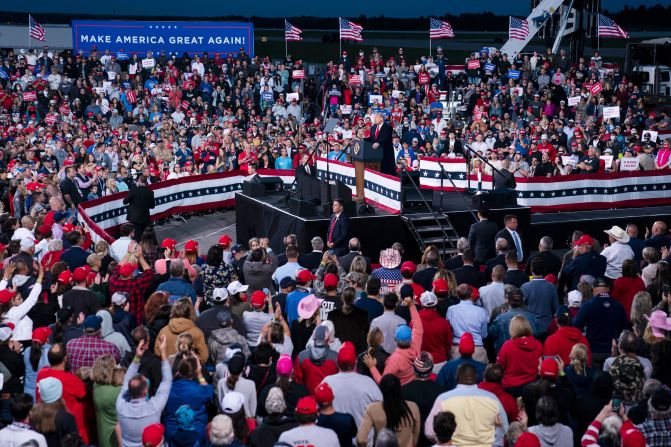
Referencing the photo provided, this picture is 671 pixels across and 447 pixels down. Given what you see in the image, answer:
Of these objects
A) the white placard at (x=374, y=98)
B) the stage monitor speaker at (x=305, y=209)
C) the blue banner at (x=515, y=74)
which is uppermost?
the blue banner at (x=515, y=74)

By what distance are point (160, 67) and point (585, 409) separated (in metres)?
30.1

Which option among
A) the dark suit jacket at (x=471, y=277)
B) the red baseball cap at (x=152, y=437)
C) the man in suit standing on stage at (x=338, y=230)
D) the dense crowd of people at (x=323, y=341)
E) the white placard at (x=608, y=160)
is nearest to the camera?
the red baseball cap at (x=152, y=437)

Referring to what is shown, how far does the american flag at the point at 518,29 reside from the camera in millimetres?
39938

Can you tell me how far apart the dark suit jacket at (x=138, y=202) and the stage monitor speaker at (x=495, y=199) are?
6.59 m

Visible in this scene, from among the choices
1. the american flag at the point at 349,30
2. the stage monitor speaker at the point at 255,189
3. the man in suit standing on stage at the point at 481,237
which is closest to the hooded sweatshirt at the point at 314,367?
the man in suit standing on stage at the point at 481,237

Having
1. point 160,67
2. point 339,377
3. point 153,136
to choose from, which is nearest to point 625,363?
point 339,377

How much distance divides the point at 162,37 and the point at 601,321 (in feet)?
104

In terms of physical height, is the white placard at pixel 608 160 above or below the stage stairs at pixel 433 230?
above

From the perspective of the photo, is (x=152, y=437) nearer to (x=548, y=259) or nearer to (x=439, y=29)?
(x=548, y=259)

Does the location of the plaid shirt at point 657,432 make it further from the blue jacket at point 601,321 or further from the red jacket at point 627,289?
the red jacket at point 627,289

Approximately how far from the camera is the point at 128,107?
33.5 metres

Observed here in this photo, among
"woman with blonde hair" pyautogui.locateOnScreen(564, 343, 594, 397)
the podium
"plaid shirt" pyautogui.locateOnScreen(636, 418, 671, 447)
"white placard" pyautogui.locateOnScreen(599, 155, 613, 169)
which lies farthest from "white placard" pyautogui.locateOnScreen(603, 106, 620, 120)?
"plaid shirt" pyautogui.locateOnScreen(636, 418, 671, 447)

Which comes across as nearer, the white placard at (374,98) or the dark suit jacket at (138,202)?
the dark suit jacket at (138,202)

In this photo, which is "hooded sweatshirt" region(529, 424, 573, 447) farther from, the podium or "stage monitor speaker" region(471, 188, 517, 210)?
the podium
